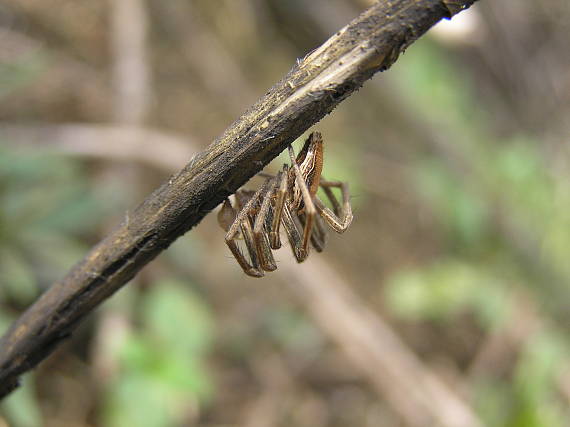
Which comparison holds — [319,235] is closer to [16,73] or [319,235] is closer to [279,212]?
[279,212]

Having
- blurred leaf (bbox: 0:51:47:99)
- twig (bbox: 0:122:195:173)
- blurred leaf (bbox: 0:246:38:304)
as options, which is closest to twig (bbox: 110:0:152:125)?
twig (bbox: 0:122:195:173)

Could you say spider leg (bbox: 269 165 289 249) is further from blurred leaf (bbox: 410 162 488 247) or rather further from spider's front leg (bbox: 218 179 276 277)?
blurred leaf (bbox: 410 162 488 247)

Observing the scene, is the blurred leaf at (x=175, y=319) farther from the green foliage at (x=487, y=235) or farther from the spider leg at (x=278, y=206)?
the spider leg at (x=278, y=206)

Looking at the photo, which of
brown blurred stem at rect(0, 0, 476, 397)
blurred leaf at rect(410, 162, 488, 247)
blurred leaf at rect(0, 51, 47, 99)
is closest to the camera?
brown blurred stem at rect(0, 0, 476, 397)

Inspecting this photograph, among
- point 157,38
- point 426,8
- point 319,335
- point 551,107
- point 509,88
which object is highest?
point 157,38

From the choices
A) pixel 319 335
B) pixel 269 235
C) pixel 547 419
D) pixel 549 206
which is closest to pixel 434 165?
pixel 549 206

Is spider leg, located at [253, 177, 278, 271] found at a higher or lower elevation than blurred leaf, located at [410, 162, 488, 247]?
lower

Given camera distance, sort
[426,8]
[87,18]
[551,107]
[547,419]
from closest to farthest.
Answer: [426,8]
[547,419]
[87,18]
[551,107]

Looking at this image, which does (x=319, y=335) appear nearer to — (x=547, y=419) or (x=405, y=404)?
(x=405, y=404)
